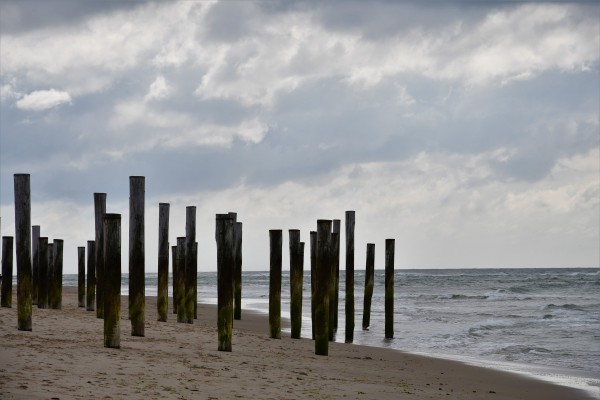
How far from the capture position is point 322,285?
46.3ft

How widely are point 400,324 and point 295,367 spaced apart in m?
13.9

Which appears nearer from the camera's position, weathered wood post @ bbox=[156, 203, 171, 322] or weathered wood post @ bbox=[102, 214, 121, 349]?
weathered wood post @ bbox=[102, 214, 121, 349]

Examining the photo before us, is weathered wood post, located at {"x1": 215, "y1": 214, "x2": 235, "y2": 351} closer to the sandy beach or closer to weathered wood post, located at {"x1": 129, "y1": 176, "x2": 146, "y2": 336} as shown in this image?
the sandy beach

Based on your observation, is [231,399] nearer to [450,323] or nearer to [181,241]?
[181,241]

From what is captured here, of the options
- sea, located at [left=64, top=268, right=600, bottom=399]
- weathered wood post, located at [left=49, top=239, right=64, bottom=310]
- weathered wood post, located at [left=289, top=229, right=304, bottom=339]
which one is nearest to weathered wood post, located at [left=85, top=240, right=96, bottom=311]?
weathered wood post, located at [left=49, top=239, right=64, bottom=310]

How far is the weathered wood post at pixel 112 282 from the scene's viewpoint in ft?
39.1

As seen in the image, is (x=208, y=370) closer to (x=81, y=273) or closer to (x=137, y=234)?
(x=137, y=234)

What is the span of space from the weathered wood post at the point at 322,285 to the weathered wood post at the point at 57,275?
8449mm

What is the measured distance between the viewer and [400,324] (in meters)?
25.6

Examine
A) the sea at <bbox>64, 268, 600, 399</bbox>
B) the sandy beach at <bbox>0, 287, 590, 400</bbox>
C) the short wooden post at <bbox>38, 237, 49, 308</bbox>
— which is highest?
the short wooden post at <bbox>38, 237, 49, 308</bbox>

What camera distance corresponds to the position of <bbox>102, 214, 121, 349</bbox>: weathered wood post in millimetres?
11930

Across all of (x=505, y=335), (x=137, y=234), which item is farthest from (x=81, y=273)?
(x=505, y=335)

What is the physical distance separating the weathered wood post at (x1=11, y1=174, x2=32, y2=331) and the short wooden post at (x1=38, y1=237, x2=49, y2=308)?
251 inches

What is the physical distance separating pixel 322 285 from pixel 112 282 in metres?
3.58
